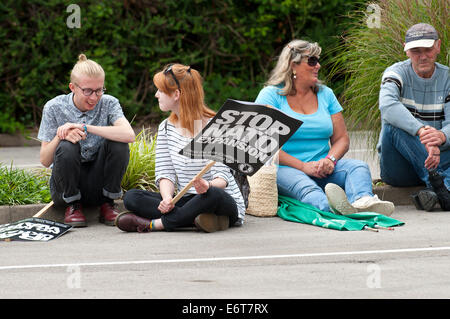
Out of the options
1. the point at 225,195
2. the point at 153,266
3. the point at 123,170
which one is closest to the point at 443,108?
the point at 225,195

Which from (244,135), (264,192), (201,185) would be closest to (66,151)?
(201,185)

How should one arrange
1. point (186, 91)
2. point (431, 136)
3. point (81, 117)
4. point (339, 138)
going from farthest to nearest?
point (339, 138)
point (431, 136)
point (81, 117)
point (186, 91)

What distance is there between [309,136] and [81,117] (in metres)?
1.81

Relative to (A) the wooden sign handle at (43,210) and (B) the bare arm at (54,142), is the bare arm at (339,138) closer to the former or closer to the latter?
(B) the bare arm at (54,142)

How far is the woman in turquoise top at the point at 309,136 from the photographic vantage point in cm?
683

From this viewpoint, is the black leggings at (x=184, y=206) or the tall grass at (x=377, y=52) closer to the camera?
the black leggings at (x=184, y=206)

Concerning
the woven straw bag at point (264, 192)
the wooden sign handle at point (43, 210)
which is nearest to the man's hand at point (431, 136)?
the woven straw bag at point (264, 192)

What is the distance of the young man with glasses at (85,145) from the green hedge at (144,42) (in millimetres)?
5977

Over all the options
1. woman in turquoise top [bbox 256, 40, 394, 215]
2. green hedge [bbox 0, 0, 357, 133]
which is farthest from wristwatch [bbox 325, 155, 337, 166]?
green hedge [bbox 0, 0, 357, 133]

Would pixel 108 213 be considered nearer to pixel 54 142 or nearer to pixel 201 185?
pixel 54 142

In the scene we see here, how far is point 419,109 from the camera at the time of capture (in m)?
7.07

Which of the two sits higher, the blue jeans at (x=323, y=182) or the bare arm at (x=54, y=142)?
the bare arm at (x=54, y=142)

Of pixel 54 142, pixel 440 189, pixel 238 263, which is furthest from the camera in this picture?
pixel 440 189

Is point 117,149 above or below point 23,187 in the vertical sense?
above
